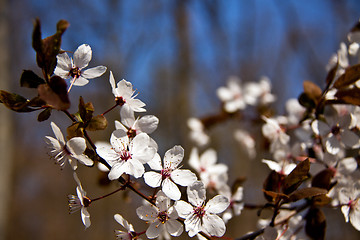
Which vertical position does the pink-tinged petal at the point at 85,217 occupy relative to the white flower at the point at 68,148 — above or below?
below

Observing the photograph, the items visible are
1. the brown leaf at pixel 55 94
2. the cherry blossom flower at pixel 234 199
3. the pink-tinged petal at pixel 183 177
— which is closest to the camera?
the brown leaf at pixel 55 94

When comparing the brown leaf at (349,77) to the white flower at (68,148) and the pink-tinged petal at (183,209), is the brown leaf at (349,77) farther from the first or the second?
the white flower at (68,148)

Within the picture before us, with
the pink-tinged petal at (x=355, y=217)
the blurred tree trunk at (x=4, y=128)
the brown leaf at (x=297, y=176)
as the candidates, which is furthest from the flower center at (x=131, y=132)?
the blurred tree trunk at (x=4, y=128)

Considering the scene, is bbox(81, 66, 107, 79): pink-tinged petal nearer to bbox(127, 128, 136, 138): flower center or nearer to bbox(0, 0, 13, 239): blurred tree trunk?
bbox(127, 128, 136, 138): flower center

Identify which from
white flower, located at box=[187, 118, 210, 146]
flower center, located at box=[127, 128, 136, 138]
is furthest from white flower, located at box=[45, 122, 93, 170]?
white flower, located at box=[187, 118, 210, 146]

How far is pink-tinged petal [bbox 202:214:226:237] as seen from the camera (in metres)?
0.64

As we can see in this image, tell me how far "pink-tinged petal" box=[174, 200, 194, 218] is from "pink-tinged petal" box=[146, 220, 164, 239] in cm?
6

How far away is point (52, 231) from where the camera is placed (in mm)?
9961

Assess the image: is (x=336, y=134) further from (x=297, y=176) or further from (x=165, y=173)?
(x=165, y=173)

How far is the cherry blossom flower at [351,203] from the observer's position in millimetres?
755

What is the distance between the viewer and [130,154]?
2.11 feet

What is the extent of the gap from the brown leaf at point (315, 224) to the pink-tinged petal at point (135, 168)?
481mm

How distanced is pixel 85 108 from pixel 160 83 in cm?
761

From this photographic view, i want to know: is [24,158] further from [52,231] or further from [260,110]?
[260,110]
